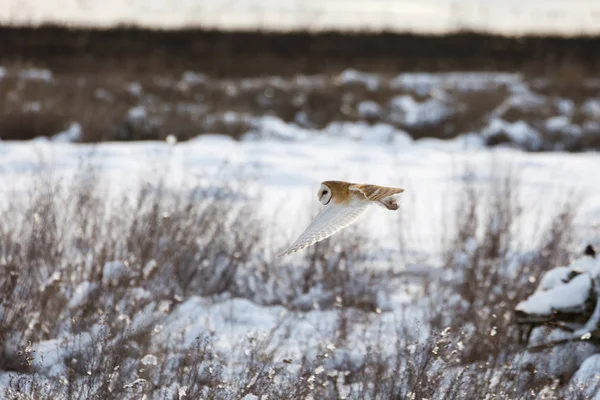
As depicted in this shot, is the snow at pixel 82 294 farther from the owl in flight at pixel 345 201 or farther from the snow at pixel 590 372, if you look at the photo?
the snow at pixel 590 372

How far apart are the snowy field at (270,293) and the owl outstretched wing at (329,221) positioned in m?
0.60

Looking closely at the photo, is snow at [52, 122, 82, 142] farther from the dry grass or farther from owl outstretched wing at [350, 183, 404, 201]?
owl outstretched wing at [350, 183, 404, 201]

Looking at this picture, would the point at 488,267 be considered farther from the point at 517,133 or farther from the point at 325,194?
the point at 517,133

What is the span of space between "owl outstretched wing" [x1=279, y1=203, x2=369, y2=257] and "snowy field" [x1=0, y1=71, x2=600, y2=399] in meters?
0.60

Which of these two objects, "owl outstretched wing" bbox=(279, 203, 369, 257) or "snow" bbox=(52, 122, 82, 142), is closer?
"owl outstretched wing" bbox=(279, 203, 369, 257)

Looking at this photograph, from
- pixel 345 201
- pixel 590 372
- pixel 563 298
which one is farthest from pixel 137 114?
pixel 345 201

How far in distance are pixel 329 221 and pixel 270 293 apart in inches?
136

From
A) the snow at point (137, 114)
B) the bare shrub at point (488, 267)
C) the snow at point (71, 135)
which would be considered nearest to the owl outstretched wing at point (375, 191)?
the bare shrub at point (488, 267)

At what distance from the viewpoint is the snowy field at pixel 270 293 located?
3.91 metres

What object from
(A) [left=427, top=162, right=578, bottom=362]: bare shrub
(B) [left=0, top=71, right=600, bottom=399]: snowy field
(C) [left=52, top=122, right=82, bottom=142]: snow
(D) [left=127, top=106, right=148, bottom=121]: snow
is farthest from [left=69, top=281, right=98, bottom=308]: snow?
(D) [left=127, top=106, right=148, bottom=121]: snow

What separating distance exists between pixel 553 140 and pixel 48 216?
12.2m

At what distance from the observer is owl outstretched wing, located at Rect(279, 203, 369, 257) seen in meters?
3.15

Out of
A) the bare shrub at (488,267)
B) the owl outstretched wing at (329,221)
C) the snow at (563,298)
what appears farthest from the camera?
the bare shrub at (488,267)

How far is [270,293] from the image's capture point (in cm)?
658
